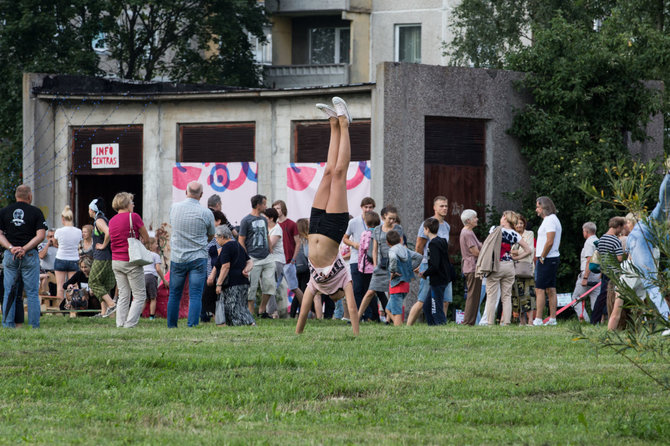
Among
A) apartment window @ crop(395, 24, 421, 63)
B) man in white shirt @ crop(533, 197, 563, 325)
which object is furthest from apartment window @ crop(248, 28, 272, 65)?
man in white shirt @ crop(533, 197, 563, 325)

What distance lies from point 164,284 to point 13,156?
20103 mm

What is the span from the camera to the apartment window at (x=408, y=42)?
4722 cm

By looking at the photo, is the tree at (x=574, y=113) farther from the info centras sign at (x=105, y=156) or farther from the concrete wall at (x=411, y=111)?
the info centras sign at (x=105, y=156)

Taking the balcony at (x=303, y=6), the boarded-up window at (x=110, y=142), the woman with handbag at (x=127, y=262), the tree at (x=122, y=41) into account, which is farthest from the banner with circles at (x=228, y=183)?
the balcony at (x=303, y=6)

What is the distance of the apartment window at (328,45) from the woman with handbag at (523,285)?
30.5 meters

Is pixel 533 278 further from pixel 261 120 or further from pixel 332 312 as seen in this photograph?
pixel 261 120

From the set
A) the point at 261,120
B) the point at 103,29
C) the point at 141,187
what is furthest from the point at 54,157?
the point at 103,29

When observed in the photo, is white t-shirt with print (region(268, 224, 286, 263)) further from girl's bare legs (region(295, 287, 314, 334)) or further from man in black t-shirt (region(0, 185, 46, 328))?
girl's bare legs (region(295, 287, 314, 334))

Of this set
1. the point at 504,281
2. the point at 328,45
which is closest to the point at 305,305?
the point at 504,281

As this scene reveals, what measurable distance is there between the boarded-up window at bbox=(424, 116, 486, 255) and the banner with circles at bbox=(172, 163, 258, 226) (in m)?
3.93

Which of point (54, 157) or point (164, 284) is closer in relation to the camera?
point (164, 284)

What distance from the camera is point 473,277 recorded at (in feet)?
59.1

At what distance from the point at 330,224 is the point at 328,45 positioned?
36354mm

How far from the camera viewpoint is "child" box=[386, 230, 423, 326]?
16.4 meters
